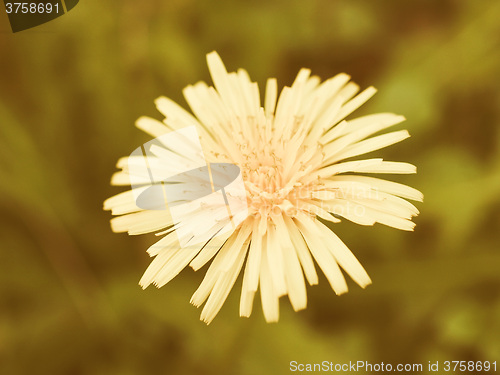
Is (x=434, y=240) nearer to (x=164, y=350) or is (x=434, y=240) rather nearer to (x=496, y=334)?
(x=496, y=334)

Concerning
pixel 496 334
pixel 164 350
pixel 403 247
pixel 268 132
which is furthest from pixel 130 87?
pixel 496 334
